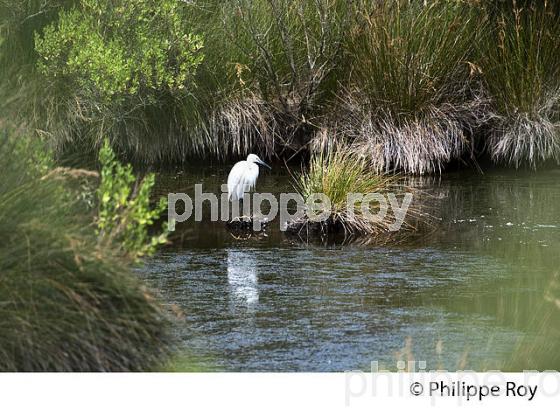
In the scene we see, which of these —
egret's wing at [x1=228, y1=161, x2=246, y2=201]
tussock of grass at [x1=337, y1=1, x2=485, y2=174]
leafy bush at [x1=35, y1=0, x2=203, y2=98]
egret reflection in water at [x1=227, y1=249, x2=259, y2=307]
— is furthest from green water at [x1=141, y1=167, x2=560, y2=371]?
leafy bush at [x1=35, y1=0, x2=203, y2=98]

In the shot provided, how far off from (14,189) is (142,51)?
5.97 m

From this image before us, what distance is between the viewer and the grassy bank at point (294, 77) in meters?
10.7

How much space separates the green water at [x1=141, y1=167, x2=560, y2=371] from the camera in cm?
565

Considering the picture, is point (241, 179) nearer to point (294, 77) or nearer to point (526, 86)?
point (294, 77)

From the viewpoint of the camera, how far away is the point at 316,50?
11711mm

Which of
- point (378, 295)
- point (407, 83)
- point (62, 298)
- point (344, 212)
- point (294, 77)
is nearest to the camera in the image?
point (62, 298)

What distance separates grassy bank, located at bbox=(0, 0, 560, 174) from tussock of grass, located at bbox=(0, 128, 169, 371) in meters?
5.62

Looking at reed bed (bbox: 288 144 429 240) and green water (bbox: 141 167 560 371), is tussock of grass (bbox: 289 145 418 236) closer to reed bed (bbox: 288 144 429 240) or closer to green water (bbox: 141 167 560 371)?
reed bed (bbox: 288 144 429 240)

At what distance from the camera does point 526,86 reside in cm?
1127

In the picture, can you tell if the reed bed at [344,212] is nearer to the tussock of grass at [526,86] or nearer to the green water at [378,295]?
the green water at [378,295]

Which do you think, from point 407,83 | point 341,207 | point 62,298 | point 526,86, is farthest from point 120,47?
point 62,298

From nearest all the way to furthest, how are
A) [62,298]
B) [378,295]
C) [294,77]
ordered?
[62,298] → [378,295] → [294,77]

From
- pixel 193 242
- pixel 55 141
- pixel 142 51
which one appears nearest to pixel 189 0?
pixel 142 51

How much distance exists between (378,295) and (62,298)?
2.71 meters
